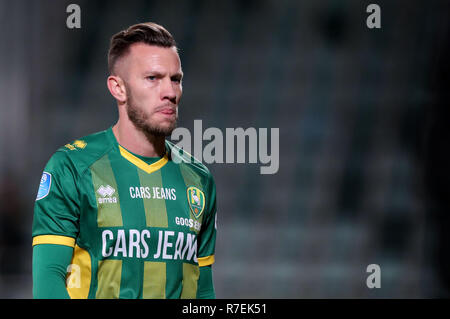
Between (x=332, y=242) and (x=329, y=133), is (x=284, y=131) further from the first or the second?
(x=332, y=242)

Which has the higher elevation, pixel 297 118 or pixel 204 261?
pixel 297 118

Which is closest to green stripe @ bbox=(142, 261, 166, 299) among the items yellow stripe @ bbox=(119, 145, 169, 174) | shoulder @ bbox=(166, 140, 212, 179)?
yellow stripe @ bbox=(119, 145, 169, 174)

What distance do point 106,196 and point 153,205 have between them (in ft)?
0.65

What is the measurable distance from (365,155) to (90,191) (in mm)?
4217

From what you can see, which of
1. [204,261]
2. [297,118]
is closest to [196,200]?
[204,261]

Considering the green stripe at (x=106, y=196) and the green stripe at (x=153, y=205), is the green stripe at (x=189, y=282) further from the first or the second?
the green stripe at (x=106, y=196)

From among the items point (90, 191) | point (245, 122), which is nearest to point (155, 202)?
point (90, 191)

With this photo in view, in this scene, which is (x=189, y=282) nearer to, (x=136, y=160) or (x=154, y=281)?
(x=154, y=281)

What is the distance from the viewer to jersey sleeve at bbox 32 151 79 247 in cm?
213

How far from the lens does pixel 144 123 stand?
2.37 m

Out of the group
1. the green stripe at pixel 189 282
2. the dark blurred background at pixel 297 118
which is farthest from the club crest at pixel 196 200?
the dark blurred background at pixel 297 118

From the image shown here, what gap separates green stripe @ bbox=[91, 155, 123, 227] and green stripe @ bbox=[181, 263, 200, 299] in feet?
1.11

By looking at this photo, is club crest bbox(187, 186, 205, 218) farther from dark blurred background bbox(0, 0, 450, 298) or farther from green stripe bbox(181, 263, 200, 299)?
dark blurred background bbox(0, 0, 450, 298)

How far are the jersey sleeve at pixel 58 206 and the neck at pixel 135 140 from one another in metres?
0.26
